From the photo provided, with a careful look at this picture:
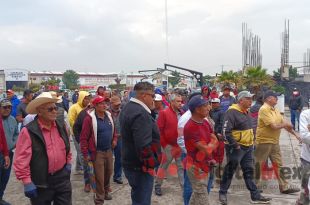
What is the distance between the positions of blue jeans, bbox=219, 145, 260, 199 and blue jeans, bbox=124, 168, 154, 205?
1.98 meters

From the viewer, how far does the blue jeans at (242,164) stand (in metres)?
5.53

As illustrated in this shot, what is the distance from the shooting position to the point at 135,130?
12.1 ft

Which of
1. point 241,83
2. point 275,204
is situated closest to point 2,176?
point 275,204

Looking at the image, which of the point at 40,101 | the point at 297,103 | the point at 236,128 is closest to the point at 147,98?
the point at 40,101

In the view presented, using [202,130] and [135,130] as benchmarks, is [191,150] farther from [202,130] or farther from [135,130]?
[135,130]

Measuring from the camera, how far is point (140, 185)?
3.94m

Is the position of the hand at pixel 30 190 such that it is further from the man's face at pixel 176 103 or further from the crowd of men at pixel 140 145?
the man's face at pixel 176 103

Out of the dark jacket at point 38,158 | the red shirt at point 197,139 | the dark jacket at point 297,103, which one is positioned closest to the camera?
the dark jacket at point 38,158

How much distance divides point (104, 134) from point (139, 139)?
1.82 m

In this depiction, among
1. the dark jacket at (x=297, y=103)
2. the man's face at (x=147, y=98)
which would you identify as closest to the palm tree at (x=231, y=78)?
the dark jacket at (x=297, y=103)

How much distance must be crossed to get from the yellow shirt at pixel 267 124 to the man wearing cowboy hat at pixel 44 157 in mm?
3417

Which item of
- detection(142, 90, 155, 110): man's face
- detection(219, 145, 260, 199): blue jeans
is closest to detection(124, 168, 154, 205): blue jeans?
detection(142, 90, 155, 110): man's face

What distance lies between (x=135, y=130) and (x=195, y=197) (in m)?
1.21

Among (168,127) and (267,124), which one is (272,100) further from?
(168,127)
